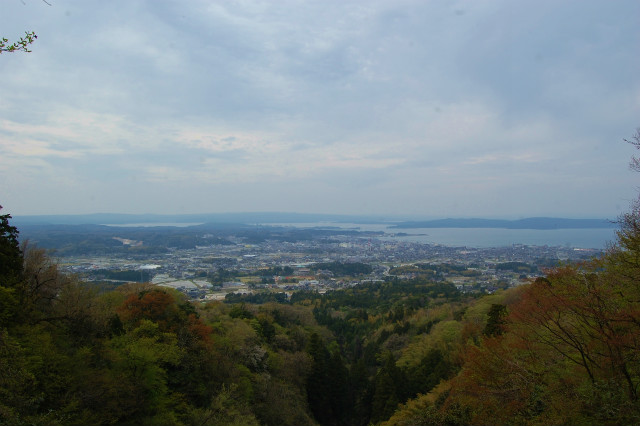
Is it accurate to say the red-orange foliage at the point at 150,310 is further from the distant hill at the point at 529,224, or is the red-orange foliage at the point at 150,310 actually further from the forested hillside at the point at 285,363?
the distant hill at the point at 529,224

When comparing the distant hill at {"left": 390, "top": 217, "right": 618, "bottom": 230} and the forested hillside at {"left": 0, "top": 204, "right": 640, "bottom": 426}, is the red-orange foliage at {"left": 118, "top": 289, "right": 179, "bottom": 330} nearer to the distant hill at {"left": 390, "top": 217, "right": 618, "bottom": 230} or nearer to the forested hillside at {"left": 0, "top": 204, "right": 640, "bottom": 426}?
the forested hillside at {"left": 0, "top": 204, "right": 640, "bottom": 426}

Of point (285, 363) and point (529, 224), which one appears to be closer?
point (285, 363)

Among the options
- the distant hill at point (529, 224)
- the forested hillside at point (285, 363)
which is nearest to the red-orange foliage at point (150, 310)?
the forested hillside at point (285, 363)

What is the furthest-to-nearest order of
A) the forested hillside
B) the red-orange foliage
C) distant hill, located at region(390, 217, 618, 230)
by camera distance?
distant hill, located at region(390, 217, 618, 230), the red-orange foliage, the forested hillside

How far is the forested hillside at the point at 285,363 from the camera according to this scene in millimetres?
7395

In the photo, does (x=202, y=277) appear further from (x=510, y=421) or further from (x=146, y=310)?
(x=510, y=421)

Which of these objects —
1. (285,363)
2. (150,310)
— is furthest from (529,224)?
(150,310)

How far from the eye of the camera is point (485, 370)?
11.1 metres

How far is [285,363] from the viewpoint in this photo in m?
22.3

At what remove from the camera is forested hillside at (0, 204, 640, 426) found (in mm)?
7395

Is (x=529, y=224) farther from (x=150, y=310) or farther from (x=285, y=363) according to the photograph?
(x=150, y=310)

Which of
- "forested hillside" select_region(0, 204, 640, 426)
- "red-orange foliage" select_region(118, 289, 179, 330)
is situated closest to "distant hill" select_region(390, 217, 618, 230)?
"forested hillside" select_region(0, 204, 640, 426)

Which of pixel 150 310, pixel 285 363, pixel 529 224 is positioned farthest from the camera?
pixel 529 224

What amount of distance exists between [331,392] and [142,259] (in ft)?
198
